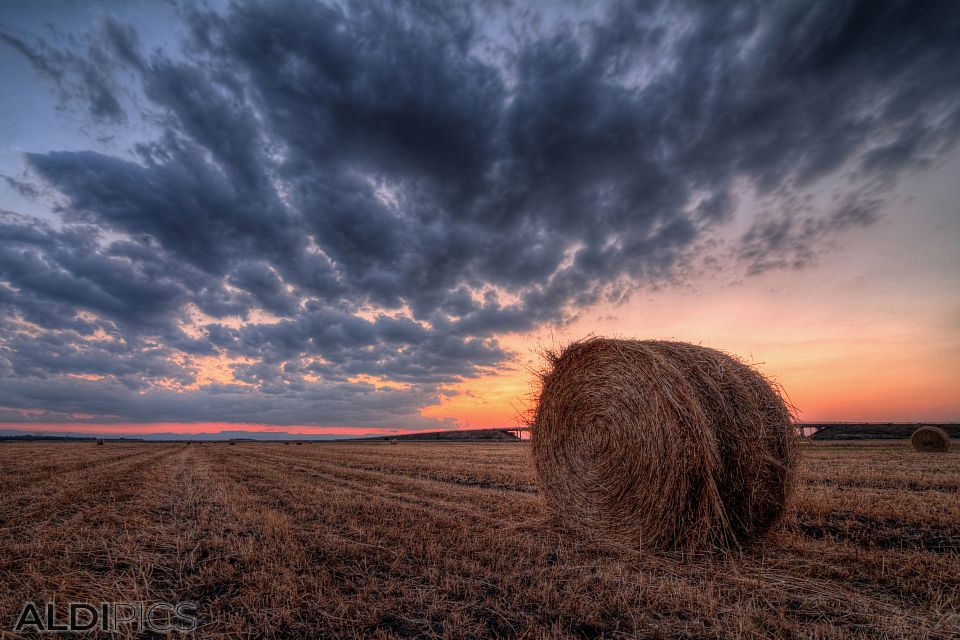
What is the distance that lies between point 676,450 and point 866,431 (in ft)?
166

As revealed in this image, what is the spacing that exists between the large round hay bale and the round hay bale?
2018 centimetres

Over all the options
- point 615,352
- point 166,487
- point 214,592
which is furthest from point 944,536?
point 166,487

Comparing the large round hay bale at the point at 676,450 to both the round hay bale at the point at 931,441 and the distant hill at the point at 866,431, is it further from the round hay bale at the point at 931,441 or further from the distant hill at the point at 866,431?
the distant hill at the point at 866,431

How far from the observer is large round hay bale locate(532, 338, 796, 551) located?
487 cm

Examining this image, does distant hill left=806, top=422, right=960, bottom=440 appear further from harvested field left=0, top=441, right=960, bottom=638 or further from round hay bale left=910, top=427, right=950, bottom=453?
harvested field left=0, top=441, right=960, bottom=638

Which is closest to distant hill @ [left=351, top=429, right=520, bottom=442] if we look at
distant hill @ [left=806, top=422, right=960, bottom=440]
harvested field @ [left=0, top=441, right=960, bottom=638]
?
distant hill @ [left=806, top=422, right=960, bottom=440]

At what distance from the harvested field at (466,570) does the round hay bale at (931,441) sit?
16.0 m

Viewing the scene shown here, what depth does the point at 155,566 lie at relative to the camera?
4.30 m

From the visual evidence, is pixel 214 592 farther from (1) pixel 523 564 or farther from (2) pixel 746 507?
(2) pixel 746 507

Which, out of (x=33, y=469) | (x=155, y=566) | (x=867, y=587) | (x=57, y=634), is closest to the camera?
(x=57, y=634)

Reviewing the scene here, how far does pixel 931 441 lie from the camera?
746 inches

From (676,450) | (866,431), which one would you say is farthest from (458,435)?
(676,450)

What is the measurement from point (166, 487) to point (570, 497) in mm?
8705

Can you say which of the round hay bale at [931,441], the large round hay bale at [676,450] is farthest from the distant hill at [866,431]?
the large round hay bale at [676,450]
